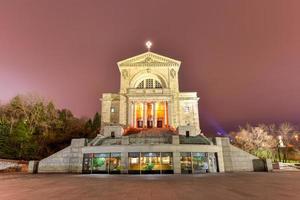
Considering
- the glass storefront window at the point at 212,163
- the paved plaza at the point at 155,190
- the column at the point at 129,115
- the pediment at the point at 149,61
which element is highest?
the pediment at the point at 149,61

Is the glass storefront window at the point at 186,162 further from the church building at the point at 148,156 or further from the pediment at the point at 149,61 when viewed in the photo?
the pediment at the point at 149,61

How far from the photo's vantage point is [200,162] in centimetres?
2642

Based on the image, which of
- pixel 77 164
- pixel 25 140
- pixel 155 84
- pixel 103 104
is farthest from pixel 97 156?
pixel 155 84

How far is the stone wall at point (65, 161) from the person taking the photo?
28.6 meters

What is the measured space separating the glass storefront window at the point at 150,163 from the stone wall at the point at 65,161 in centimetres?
906

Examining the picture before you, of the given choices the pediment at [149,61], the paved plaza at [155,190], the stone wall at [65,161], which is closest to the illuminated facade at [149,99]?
the pediment at [149,61]

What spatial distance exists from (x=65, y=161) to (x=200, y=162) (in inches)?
734

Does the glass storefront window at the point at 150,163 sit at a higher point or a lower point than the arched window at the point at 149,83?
lower

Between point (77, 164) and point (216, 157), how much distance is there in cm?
1917

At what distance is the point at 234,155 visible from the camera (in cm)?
2952

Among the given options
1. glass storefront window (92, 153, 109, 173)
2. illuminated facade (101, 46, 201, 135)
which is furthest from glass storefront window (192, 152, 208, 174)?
illuminated facade (101, 46, 201, 135)

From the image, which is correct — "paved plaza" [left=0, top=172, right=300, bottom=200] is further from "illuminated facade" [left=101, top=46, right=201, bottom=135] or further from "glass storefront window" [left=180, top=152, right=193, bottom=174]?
"illuminated facade" [left=101, top=46, right=201, bottom=135]

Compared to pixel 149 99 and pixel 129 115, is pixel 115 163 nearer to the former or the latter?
pixel 129 115

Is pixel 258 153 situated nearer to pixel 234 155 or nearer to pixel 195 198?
pixel 234 155
